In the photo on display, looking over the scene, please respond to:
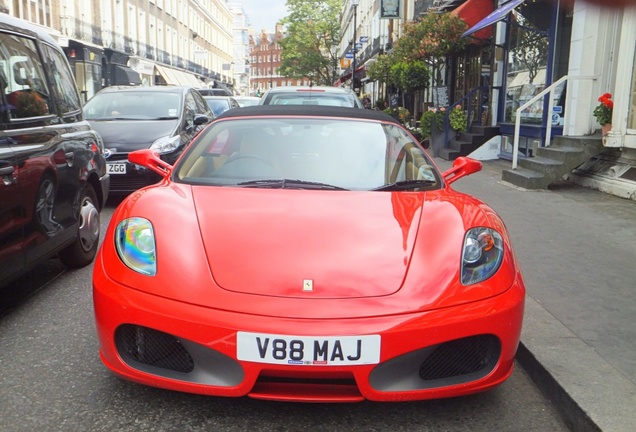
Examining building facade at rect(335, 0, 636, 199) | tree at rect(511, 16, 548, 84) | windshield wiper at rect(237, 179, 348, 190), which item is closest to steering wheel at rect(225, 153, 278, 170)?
windshield wiper at rect(237, 179, 348, 190)

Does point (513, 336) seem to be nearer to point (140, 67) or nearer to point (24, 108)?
point (24, 108)

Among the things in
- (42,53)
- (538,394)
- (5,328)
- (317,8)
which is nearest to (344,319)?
(538,394)

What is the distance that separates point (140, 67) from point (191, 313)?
1588 inches

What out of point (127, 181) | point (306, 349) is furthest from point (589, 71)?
point (306, 349)

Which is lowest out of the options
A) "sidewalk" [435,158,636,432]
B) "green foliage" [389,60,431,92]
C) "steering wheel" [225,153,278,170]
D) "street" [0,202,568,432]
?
"street" [0,202,568,432]

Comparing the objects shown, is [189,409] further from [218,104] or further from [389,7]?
[389,7]

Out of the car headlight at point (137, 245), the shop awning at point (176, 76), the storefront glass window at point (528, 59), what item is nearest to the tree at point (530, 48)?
the storefront glass window at point (528, 59)

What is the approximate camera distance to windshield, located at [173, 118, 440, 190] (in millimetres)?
3547

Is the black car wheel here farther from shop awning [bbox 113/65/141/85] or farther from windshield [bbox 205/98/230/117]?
shop awning [bbox 113/65/141/85]

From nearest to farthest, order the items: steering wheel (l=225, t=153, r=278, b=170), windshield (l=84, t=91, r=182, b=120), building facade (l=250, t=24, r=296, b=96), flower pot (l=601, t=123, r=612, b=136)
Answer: steering wheel (l=225, t=153, r=278, b=170), flower pot (l=601, t=123, r=612, b=136), windshield (l=84, t=91, r=182, b=120), building facade (l=250, t=24, r=296, b=96)

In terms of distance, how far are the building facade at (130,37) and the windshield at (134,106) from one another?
16.5 metres

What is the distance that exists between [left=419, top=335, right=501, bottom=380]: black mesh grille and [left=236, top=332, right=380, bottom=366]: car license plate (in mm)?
291

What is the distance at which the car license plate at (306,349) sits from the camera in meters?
2.35

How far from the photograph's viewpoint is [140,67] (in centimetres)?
4006
